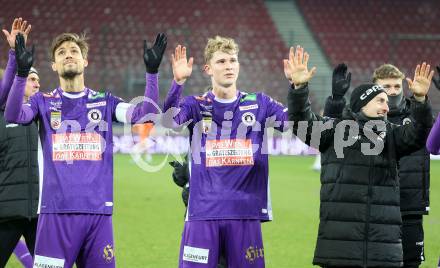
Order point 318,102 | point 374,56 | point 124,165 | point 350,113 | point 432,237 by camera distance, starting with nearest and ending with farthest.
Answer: point 350,113 → point 432,237 → point 124,165 → point 318,102 → point 374,56

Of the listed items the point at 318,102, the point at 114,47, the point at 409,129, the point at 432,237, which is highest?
the point at 114,47

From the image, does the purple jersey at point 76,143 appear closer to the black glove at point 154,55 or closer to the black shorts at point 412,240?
the black glove at point 154,55

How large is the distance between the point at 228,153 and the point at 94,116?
1025 millimetres

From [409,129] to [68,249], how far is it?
2556mm

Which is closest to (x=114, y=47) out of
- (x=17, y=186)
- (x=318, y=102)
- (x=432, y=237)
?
(x=318, y=102)

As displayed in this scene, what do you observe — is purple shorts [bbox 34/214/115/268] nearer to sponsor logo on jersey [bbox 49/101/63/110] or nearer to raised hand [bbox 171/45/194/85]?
sponsor logo on jersey [bbox 49/101/63/110]

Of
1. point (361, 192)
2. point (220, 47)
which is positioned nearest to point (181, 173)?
point (220, 47)

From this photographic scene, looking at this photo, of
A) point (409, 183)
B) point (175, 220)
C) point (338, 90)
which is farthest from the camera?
point (175, 220)

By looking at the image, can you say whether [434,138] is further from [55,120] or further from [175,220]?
[175,220]

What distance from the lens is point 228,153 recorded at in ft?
20.0

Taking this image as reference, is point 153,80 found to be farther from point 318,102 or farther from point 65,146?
point 318,102

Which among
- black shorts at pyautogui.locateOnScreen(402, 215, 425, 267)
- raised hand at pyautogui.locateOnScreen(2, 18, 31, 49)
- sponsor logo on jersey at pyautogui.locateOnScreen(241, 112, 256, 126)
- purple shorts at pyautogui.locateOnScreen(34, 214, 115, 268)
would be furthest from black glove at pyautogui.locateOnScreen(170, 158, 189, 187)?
raised hand at pyautogui.locateOnScreen(2, 18, 31, 49)

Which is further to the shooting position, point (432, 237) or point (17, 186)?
point (432, 237)

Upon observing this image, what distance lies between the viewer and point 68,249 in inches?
224
